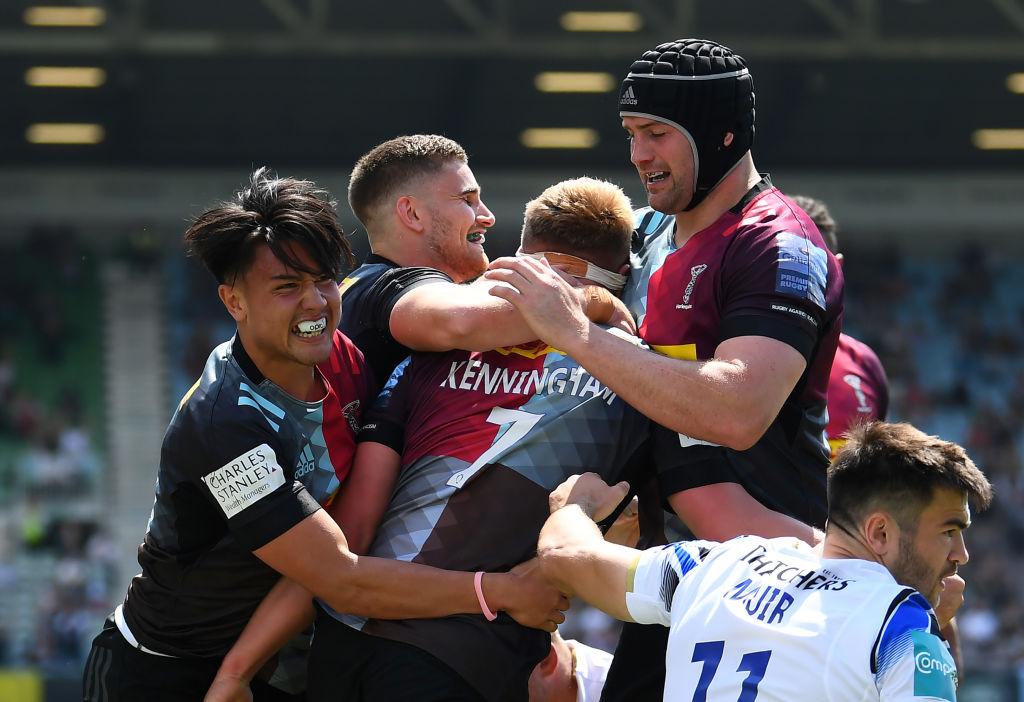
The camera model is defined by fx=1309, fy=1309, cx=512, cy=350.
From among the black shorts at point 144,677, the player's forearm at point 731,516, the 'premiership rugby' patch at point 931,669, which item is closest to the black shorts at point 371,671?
the black shorts at point 144,677

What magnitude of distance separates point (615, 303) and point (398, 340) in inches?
26.3

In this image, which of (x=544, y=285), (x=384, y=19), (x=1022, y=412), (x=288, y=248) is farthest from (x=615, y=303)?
(x=1022, y=412)

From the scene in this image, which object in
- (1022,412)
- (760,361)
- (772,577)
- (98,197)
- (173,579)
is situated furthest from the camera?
(98,197)

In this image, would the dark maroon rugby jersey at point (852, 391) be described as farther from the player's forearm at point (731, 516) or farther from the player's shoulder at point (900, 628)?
the player's shoulder at point (900, 628)

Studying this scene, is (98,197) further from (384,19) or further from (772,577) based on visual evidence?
(772,577)

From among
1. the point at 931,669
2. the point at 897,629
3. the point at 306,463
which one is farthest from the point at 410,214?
the point at 931,669

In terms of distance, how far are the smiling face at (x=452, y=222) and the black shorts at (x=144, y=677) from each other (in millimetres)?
1509

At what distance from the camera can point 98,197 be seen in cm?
2252

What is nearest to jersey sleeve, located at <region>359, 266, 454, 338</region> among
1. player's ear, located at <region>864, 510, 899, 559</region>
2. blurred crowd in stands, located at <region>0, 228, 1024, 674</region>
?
player's ear, located at <region>864, 510, 899, 559</region>

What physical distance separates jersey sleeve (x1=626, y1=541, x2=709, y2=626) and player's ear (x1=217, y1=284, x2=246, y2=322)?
1340 millimetres

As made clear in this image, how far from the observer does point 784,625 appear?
2.94m

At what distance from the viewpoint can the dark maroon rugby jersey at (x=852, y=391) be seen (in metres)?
5.83

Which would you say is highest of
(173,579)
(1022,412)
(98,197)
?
(173,579)

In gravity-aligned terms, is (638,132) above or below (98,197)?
above
